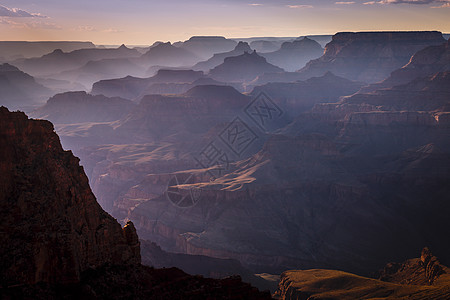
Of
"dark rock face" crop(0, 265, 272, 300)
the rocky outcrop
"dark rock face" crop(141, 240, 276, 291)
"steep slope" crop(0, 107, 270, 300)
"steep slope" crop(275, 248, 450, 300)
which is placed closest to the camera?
"dark rock face" crop(0, 265, 272, 300)

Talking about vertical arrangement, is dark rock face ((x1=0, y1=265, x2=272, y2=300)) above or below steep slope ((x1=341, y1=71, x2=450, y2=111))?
below

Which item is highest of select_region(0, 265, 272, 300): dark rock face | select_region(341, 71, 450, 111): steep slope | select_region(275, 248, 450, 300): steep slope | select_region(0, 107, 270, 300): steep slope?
select_region(341, 71, 450, 111): steep slope

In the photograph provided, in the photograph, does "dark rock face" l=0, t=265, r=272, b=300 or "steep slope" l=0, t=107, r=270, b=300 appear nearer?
"dark rock face" l=0, t=265, r=272, b=300

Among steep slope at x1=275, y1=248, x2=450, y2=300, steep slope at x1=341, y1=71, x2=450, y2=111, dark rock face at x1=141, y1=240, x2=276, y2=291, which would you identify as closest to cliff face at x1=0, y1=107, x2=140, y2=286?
steep slope at x1=275, y1=248, x2=450, y2=300

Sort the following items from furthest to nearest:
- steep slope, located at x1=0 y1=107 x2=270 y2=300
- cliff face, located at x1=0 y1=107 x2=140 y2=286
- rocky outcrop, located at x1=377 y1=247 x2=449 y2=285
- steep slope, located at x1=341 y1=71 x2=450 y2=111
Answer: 1. steep slope, located at x1=341 y1=71 x2=450 y2=111
2. rocky outcrop, located at x1=377 y1=247 x2=449 y2=285
3. cliff face, located at x1=0 y1=107 x2=140 y2=286
4. steep slope, located at x1=0 y1=107 x2=270 y2=300

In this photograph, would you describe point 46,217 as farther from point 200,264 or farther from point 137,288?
point 200,264

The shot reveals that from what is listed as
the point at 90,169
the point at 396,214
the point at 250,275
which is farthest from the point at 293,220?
the point at 90,169

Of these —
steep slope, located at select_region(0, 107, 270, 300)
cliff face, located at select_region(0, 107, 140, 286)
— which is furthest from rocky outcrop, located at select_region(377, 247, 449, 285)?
cliff face, located at select_region(0, 107, 140, 286)

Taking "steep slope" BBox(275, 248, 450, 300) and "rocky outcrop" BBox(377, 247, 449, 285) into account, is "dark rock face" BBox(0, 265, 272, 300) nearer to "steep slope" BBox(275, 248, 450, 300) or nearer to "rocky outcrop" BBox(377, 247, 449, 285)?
"steep slope" BBox(275, 248, 450, 300)

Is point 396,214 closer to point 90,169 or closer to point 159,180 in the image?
point 159,180
